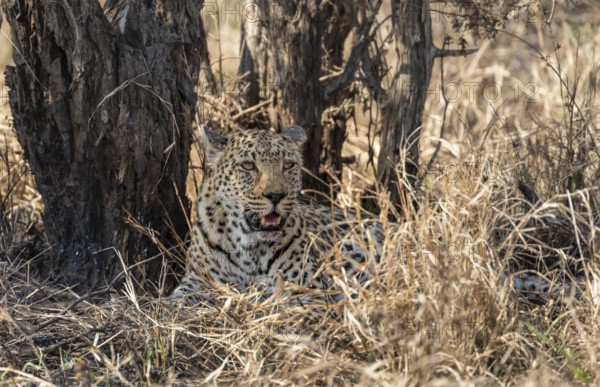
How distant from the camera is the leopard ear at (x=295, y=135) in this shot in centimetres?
690

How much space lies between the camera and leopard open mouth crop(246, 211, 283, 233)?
6.40m

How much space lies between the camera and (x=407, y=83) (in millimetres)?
7348

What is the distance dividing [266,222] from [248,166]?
411mm

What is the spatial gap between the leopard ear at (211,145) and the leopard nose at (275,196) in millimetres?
629

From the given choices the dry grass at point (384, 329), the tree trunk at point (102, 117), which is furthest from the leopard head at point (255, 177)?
the dry grass at point (384, 329)

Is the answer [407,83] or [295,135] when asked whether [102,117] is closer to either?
[295,135]

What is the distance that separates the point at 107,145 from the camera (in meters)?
6.64

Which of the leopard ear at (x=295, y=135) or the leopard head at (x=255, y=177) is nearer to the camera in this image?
the leopard head at (x=255, y=177)

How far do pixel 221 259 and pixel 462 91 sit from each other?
5325 millimetres

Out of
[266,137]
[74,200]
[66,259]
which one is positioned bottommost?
[66,259]

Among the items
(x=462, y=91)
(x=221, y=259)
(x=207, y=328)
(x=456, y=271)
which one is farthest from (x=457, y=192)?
(x=462, y=91)

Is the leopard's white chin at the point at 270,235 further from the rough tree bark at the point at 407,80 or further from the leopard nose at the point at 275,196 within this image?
the rough tree bark at the point at 407,80

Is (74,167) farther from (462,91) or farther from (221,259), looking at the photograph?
(462,91)

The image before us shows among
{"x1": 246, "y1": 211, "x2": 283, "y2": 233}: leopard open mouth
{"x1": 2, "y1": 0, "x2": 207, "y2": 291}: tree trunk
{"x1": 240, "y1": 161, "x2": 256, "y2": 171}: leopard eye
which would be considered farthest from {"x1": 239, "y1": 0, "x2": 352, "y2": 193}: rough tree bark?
{"x1": 246, "y1": 211, "x2": 283, "y2": 233}: leopard open mouth
